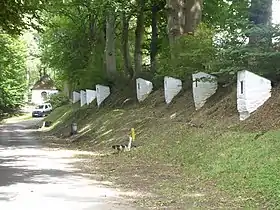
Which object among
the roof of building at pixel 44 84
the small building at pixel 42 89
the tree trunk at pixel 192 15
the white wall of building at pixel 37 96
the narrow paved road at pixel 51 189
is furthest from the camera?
the white wall of building at pixel 37 96

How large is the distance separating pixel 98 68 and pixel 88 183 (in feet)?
89.3

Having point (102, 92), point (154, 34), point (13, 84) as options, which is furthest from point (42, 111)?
point (154, 34)

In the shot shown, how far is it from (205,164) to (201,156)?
3.17 feet

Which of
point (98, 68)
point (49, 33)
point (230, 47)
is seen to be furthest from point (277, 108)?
point (49, 33)

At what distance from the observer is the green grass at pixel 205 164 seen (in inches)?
404

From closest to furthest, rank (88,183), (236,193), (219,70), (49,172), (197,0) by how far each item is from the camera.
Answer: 1. (236,193)
2. (88,183)
3. (49,172)
4. (219,70)
5. (197,0)

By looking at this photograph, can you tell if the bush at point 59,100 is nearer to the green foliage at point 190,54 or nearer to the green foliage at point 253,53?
the green foliage at point 190,54

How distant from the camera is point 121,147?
2016 cm

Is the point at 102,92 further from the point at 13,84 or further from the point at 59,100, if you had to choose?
the point at 59,100

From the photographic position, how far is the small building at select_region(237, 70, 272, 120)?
16.6 m

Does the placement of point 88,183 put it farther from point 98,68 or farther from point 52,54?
point 52,54

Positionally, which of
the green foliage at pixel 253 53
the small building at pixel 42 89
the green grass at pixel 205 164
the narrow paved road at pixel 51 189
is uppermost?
the small building at pixel 42 89

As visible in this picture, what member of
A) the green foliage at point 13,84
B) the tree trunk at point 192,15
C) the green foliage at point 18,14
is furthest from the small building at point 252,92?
the green foliage at point 13,84

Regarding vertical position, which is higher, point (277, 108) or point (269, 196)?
point (277, 108)
